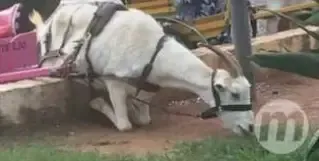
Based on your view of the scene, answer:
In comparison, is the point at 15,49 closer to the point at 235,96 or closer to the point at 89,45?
the point at 89,45

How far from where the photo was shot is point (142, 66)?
282 inches

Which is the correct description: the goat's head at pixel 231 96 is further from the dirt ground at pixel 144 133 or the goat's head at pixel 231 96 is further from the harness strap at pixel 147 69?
the harness strap at pixel 147 69

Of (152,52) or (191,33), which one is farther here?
(191,33)

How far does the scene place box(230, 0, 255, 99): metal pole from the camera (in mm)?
7527

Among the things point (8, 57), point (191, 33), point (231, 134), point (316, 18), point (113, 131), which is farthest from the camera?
point (191, 33)

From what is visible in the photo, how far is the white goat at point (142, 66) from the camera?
6.82 meters

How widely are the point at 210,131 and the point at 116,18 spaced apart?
121 centimetres

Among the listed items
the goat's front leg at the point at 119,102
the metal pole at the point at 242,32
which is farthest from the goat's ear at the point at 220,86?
the goat's front leg at the point at 119,102

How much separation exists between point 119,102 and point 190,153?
159 cm

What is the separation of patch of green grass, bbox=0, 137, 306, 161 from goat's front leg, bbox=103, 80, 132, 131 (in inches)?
42.4

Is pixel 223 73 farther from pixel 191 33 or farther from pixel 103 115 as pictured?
pixel 191 33

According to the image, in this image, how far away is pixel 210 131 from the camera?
7.07 m

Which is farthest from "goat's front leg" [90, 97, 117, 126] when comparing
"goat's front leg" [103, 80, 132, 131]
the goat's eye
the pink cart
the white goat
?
the goat's eye

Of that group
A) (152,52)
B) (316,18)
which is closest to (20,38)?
(152,52)
